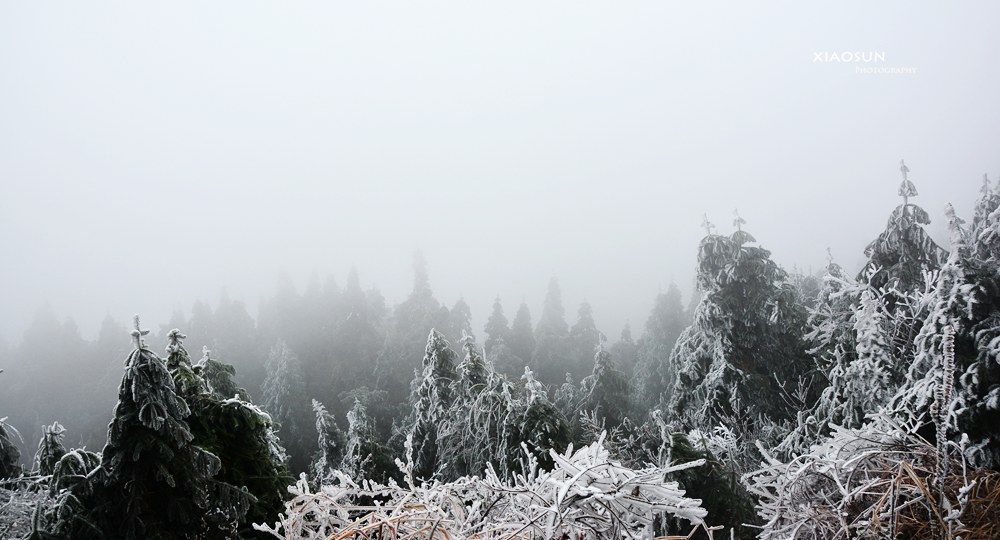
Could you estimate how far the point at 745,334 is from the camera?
13.9 metres

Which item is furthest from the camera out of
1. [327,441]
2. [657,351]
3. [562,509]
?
[657,351]

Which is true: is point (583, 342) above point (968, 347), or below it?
below

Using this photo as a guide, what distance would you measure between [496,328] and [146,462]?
119ft

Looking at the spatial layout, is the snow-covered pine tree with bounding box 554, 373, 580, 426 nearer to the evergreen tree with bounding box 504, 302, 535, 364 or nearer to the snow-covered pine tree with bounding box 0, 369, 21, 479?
the evergreen tree with bounding box 504, 302, 535, 364

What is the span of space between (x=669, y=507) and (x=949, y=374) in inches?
88.3

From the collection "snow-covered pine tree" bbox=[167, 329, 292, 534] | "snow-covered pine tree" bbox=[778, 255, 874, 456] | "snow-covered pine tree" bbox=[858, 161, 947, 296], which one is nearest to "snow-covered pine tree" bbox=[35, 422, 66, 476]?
"snow-covered pine tree" bbox=[167, 329, 292, 534]

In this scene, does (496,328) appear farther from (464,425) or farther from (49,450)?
(49,450)

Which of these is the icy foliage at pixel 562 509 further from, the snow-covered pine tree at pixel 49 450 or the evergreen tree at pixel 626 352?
the evergreen tree at pixel 626 352

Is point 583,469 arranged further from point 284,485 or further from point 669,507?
point 284,485

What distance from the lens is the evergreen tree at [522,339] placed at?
41.3 m

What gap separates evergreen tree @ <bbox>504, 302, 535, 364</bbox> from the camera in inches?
1625

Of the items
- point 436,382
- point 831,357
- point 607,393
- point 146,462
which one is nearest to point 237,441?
point 146,462

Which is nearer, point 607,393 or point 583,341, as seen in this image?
point 607,393

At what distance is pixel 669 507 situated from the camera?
2.00 meters
